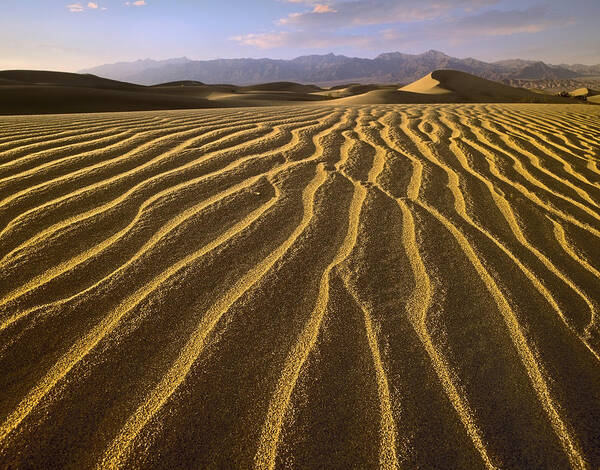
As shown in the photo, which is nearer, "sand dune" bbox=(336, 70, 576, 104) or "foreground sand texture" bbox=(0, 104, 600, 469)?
"foreground sand texture" bbox=(0, 104, 600, 469)

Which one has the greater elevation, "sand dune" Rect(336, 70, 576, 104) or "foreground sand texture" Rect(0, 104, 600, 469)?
"sand dune" Rect(336, 70, 576, 104)

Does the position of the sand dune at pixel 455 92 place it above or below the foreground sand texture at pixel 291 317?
above

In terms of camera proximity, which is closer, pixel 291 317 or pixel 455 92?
pixel 291 317

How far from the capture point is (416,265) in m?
1.64

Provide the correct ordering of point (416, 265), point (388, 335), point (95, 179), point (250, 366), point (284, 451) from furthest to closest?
1. point (95, 179)
2. point (416, 265)
3. point (388, 335)
4. point (250, 366)
5. point (284, 451)

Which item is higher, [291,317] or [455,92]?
→ [455,92]

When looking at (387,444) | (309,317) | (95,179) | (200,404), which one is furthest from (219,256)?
(95,179)

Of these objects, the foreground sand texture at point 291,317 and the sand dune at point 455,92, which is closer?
the foreground sand texture at point 291,317

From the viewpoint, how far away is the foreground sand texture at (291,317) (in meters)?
0.95

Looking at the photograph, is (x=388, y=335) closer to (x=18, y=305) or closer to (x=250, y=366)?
(x=250, y=366)

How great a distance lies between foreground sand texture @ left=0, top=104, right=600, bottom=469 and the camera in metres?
0.95

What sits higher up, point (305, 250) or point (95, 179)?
point (95, 179)

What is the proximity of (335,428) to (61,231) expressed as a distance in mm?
1580

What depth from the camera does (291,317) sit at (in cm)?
134
